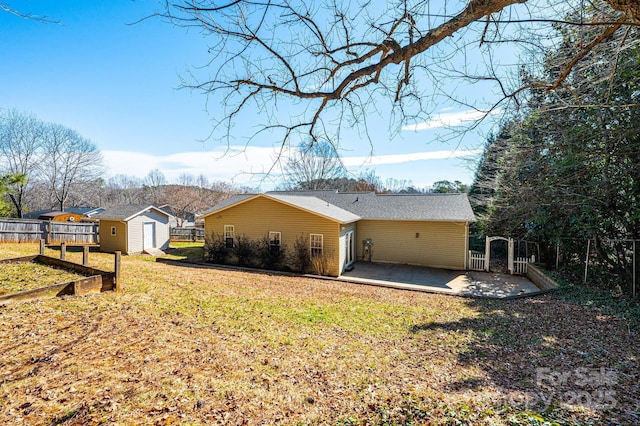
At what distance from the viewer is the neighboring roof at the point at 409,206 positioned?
13086 millimetres

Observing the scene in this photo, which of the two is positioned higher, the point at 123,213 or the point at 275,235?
the point at 123,213

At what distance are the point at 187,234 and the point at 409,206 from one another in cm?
1873

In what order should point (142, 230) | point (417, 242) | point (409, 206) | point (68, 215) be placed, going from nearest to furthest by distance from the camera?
point (417, 242) < point (409, 206) < point (142, 230) < point (68, 215)

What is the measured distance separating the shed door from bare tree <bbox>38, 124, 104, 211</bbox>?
12.7 meters

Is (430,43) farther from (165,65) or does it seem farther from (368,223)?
(368,223)

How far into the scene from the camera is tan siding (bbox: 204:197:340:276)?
38.8ft

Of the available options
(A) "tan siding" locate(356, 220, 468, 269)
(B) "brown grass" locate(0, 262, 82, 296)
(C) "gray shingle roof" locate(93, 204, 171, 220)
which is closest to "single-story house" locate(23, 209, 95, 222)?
(C) "gray shingle roof" locate(93, 204, 171, 220)

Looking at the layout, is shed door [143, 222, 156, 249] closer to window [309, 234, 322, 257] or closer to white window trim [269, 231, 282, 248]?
white window trim [269, 231, 282, 248]

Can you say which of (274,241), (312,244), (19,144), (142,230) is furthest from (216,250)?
(19,144)

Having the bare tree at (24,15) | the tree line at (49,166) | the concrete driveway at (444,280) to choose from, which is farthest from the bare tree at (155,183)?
the bare tree at (24,15)

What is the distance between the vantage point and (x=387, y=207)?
49.5 feet

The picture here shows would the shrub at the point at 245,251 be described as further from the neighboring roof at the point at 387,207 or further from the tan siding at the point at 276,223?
the neighboring roof at the point at 387,207

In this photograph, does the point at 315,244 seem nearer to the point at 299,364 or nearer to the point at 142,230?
the point at 299,364

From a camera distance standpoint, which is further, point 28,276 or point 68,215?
point 68,215
